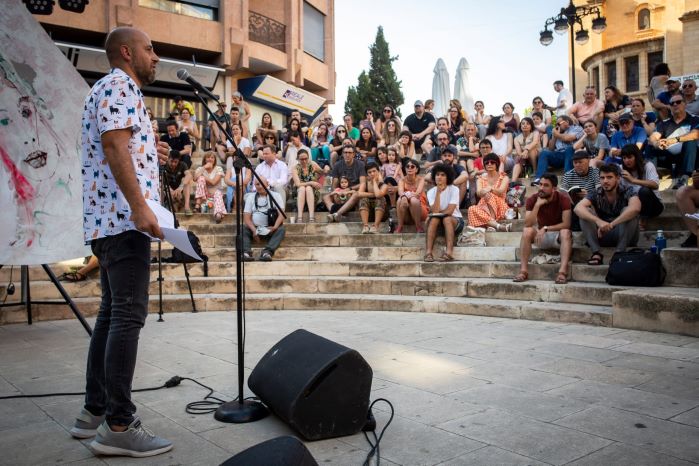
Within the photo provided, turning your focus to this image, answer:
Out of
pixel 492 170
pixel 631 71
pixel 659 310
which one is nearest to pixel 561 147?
pixel 492 170

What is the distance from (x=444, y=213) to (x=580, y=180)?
207cm

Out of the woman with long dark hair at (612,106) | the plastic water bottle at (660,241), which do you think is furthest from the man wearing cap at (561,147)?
the plastic water bottle at (660,241)

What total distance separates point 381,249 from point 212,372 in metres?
5.00

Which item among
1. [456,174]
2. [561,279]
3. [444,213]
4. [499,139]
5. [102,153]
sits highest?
[499,139]

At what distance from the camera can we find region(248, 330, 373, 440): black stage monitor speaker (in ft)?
9.76

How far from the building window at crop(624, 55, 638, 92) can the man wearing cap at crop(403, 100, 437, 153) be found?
2920 centimetres

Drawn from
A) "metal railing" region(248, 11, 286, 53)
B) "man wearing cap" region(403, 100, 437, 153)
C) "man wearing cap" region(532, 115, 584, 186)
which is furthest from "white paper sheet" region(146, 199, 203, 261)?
"metal railing" region(248, 11, 286, 53)

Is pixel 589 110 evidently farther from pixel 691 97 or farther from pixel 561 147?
pixel 691 97

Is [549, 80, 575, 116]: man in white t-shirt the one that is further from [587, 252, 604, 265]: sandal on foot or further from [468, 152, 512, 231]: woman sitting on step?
[587, 252, 604, 265]: sandal on foot

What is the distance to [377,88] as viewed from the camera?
4881 centimetres

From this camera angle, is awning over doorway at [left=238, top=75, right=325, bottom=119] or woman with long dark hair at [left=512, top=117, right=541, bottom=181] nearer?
woman with long dark hair at [left=512, top=117, right=541, bottom=181]

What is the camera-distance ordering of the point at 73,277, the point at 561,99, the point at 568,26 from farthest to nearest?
the point at 568,26 < the point at 561,99 < the point at 73,277

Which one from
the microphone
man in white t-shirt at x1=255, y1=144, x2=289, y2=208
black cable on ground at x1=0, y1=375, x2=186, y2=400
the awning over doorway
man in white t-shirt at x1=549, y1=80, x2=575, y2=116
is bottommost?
black cable on ground at x1=0, y1=375, x2=186, y2=400

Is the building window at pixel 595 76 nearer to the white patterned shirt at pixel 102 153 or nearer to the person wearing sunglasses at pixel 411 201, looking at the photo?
the person wearing sunglasses at pixel 411 201
